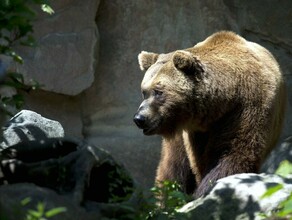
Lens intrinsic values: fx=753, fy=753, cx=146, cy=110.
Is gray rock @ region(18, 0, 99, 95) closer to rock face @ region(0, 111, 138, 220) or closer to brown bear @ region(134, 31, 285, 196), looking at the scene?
brown bear @ region(134, 31, 285, 196)

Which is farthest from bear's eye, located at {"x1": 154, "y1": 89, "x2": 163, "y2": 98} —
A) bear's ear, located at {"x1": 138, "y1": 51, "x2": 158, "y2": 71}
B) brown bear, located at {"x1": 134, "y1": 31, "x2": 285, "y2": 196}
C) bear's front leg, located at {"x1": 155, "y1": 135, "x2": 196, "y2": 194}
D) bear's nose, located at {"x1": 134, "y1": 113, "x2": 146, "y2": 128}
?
bear's front leg, located at {"x1": 155, "y1": 135, "x2": 196, "y2": 194}

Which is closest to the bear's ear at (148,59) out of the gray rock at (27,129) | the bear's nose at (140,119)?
the bear's nose at (140,119)

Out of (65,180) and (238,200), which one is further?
(238,200)

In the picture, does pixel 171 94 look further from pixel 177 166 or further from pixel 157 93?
pixel 177 166

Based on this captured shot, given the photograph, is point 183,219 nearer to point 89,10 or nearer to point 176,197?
point 176,197

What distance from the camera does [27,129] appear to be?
629cm

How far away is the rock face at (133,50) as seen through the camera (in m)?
10.2

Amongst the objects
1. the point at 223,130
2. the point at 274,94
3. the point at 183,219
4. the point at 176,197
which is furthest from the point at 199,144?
the point at 183,219

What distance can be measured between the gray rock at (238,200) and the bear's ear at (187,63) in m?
2.36

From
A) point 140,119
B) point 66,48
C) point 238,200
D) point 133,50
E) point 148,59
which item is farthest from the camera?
point 133,50

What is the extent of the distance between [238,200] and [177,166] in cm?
311

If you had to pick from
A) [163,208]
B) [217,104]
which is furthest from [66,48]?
[163,208]

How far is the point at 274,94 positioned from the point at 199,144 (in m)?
0.97

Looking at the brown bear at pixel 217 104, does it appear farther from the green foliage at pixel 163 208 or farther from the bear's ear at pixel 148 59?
the green foliage at pixel 163 208
